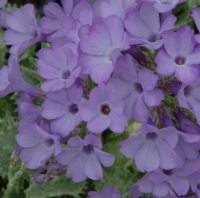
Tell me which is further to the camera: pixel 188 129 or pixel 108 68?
pixel 188 129

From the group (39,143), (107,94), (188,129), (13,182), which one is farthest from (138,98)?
(13,182)

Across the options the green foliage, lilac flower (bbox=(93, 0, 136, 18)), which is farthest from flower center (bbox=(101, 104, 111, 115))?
the green foliage

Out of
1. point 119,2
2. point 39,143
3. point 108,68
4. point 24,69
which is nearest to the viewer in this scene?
point 108,68

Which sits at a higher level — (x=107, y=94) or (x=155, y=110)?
(x=107, y=94)

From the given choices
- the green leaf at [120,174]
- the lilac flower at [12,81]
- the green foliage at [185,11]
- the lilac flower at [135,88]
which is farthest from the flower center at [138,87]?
the green foliage at [185,11]

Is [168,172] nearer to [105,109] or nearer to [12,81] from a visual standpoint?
[105,109]

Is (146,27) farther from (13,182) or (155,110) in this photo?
(13,182)

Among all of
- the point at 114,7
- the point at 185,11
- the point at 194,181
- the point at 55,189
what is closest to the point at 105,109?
the point at 114,7

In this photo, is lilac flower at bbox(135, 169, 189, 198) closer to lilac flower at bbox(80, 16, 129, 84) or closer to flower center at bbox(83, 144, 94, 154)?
flower center at bbox(83, 144, 94, 154)
